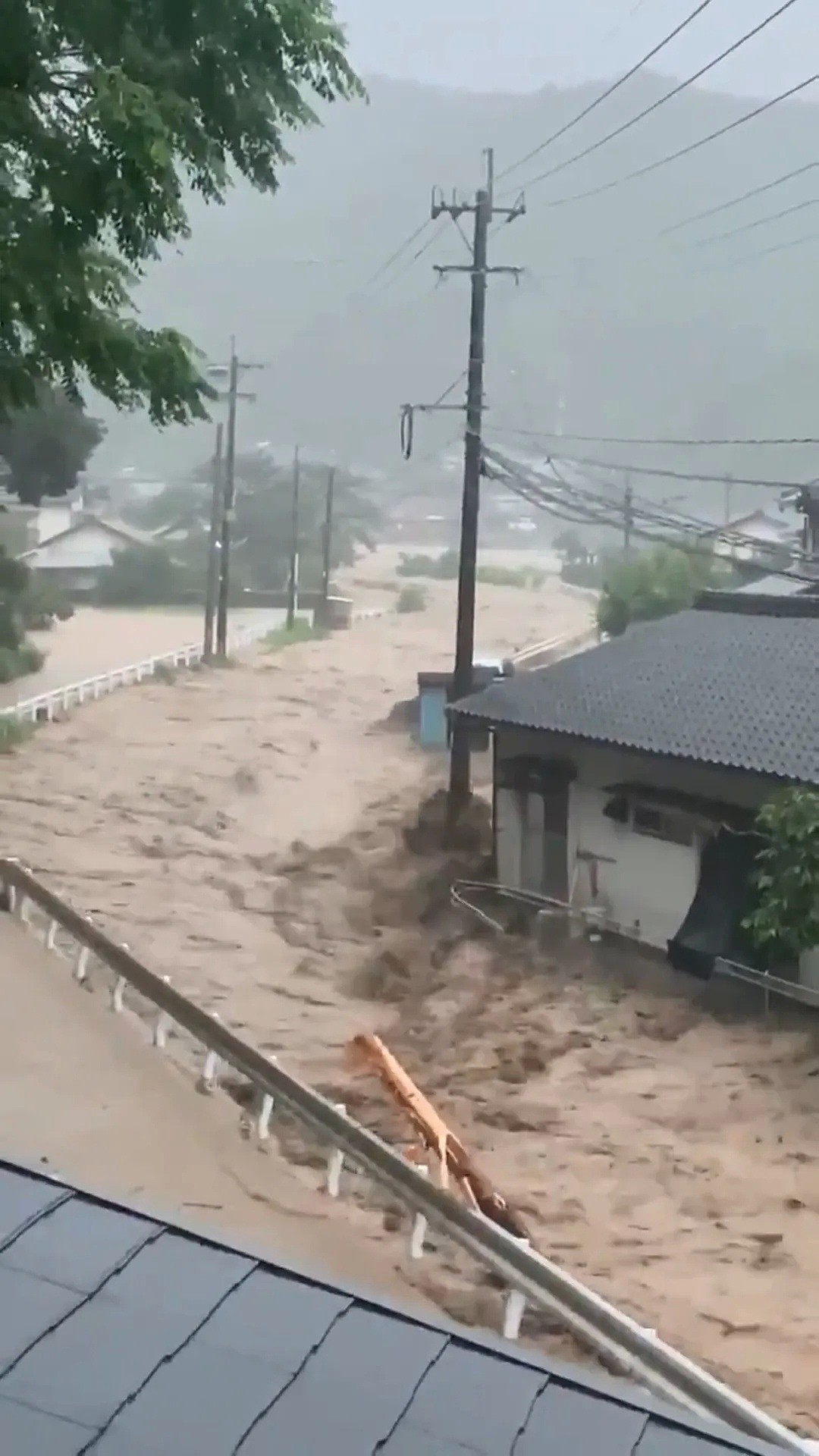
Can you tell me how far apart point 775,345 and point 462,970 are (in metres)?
8.67

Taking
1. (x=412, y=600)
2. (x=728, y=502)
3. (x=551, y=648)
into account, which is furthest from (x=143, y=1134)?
(x=412, y=600)

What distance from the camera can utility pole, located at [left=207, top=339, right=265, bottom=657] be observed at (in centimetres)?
1429

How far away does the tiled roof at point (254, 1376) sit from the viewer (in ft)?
4.31

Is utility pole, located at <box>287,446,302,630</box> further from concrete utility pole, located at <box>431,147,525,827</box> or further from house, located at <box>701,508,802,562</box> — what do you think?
concrete utility pole, located at <box>431,147,525,827</box>

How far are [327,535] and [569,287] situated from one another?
5522 millimetres

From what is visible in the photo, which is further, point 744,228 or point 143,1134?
point 744,228

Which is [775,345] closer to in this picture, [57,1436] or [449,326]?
[449,326]

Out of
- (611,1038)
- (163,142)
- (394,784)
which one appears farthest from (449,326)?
(163,142)

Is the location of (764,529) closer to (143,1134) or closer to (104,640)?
(104,640)

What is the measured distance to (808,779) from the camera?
6527 mm

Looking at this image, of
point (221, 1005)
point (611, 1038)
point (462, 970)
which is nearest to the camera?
point (611, 1038)

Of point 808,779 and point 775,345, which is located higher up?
point 775,345

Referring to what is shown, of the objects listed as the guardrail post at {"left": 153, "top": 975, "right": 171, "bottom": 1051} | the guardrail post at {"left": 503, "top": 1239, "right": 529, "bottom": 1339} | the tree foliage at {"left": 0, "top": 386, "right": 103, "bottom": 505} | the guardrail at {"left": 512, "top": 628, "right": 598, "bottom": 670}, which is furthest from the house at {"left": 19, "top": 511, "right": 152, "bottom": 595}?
the guardrail post at {"left": 503, "top": 1239, "right": 529, "bottom": 1339}

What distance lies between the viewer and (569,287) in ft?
46.2
